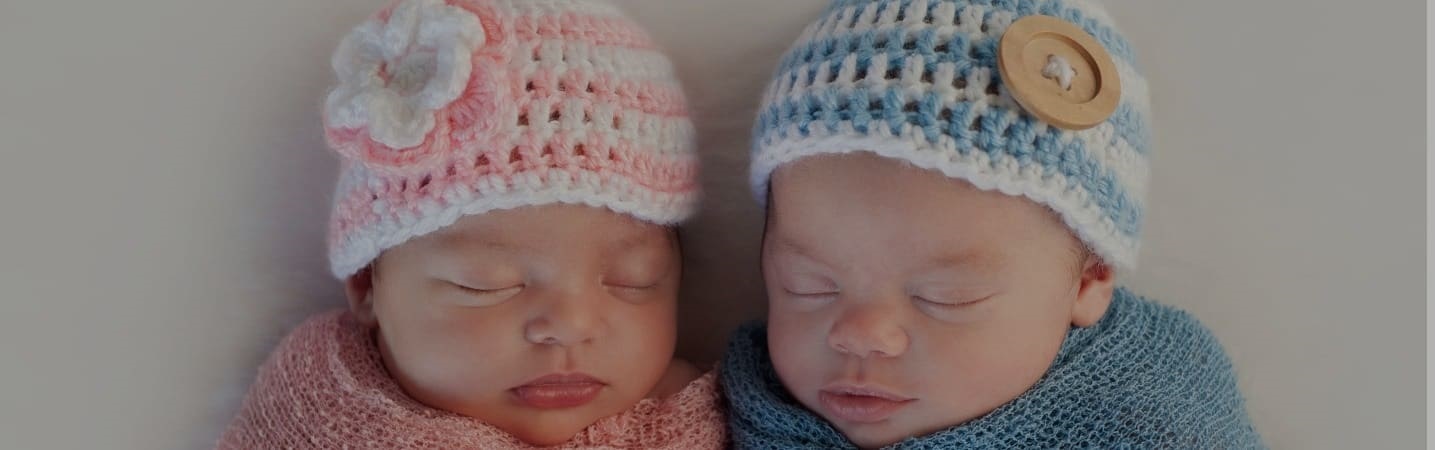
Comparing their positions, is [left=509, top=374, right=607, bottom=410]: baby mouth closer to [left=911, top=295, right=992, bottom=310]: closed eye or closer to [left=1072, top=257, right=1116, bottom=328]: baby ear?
[left=911, top=295, right=992, bottom=310]: closed eye

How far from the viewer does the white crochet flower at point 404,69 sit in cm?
109

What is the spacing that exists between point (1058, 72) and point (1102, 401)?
0.35 metres

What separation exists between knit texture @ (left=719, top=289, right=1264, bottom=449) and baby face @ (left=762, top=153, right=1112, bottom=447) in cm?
2

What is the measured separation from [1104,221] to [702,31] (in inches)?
22.2

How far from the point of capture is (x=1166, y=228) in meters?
1.41

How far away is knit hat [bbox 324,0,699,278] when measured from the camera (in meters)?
1.11

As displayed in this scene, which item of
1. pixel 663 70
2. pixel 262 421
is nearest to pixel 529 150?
pixel 663 70

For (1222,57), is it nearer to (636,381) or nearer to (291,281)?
(636,381)

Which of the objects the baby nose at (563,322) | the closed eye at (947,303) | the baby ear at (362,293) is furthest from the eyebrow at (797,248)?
the baby ear at (362,293)

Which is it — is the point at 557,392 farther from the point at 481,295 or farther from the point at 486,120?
the point at 486,120

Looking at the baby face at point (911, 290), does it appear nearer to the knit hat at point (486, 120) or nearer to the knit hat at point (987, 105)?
the knit hat at point (987, 105)

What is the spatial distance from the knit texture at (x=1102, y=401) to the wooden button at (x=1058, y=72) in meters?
0.27

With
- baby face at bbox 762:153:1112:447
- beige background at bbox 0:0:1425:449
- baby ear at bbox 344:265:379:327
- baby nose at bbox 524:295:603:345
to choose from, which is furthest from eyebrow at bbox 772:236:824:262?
baby ear at bbox 344:265:379:327

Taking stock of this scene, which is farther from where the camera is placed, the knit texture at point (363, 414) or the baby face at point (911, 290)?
the knit texture at point (363, 414)
